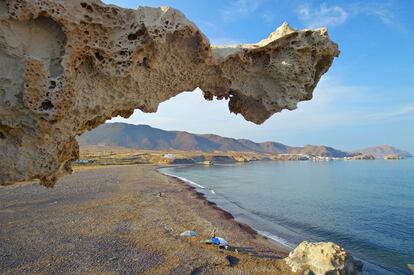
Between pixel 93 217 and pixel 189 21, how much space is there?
22.5 metres

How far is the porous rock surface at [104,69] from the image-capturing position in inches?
242

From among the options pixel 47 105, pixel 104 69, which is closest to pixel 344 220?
pixel 104 69

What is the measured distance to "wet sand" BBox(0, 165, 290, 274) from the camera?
667 inches

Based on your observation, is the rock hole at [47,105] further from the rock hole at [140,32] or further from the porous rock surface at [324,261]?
the porous rock surface at [324,261]

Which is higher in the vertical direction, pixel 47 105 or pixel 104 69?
pixel 104 69

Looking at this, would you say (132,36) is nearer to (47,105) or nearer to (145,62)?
(145,62)

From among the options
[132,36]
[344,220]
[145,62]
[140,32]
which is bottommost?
[344,220]

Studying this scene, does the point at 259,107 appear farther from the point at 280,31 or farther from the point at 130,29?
the point at 130,29

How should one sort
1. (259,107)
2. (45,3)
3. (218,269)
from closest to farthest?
(45,3) < (259,107) < (218,269)

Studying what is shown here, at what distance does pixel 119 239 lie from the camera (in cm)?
2100

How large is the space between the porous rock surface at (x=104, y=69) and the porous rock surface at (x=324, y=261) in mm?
A: 10236

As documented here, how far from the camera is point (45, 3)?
6.02 metres

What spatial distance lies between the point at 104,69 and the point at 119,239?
53.4 ft

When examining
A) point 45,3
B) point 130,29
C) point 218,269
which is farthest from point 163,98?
point 218,269
